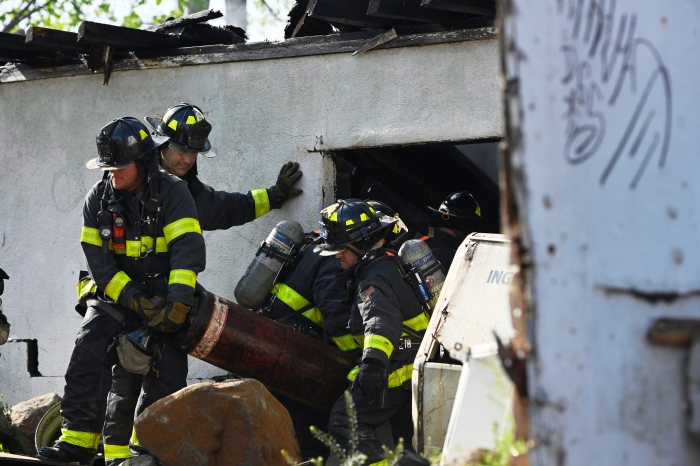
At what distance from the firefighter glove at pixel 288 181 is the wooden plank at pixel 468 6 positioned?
1541mm

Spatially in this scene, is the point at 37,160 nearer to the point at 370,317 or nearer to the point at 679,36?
the point at 370,317

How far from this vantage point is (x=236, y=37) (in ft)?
27.9

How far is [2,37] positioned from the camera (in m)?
8.52

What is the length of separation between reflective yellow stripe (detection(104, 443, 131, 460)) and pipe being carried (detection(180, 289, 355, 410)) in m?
0.67

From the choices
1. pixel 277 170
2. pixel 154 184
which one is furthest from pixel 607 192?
pixel 277 170

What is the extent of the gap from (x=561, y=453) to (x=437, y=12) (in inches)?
198

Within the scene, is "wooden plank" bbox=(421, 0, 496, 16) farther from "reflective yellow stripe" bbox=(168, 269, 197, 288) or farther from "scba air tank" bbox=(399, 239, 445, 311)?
"reflective yellow stripe" bbox=(168, 269, 197, 288)

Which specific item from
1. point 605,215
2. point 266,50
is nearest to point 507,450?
point 605,215

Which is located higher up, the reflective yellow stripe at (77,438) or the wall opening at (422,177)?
the wall opening at (422,177)

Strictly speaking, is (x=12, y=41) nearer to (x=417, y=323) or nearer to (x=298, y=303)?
(x=298, y=303)

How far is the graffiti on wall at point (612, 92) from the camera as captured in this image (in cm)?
287

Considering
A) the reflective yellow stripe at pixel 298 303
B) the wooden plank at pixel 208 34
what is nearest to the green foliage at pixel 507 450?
the reflective yellow stripe at pixel 298 303

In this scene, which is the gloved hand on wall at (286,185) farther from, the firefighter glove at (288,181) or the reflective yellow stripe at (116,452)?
the reflective yellow stripe at (116,452)

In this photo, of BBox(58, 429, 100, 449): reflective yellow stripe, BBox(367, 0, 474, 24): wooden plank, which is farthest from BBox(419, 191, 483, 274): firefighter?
BBox(58, 429, 100, 449): reflective yellow stripe
